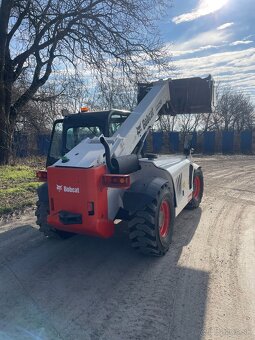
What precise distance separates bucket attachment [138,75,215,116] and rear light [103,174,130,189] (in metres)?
3.01

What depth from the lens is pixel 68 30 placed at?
1396 cm

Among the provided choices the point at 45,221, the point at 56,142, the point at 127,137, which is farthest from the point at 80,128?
the point at 45,221

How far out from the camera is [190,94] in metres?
6.73

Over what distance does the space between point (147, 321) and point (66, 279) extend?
4.32 ft

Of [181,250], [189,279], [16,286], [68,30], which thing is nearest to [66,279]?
[16,286]

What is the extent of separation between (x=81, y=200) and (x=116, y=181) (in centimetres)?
51

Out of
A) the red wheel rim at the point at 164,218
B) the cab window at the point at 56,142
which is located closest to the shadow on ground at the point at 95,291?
the red wheel rim at the point at 164,218

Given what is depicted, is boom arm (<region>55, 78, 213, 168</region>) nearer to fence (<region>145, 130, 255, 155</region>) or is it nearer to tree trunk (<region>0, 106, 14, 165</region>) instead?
tree trunk (<region>0, 106, 14, 165</region>)

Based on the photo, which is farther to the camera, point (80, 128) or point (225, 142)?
point (225, 142)

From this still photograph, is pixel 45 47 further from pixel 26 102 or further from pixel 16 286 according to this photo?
pixel 16 286

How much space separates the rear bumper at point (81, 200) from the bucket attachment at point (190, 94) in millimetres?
3010

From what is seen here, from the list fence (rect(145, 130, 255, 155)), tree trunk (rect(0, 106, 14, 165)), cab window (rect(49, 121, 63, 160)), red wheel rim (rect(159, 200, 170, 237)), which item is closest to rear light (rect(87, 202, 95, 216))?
red wheel rim (rect(159, 200, 170, 237))

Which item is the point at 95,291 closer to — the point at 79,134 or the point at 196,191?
the point at 79,134

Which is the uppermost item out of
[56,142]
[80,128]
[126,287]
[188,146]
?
[80,128]
